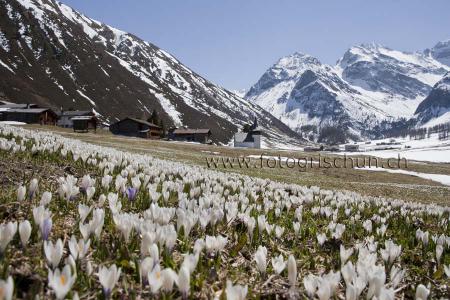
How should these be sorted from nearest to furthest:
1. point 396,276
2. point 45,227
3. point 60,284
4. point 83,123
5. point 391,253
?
1. point 60,284
2. point 45,227
3. point 396,276
4. point 391,253
5. point 83,123

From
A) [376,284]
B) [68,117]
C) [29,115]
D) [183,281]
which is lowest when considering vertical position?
[376,284]

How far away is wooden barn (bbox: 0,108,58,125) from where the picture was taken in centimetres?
10931

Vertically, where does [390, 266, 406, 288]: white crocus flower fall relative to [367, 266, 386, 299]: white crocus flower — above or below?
below

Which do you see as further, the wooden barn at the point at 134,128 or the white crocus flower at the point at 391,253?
the wooden barn at the point at 134,128

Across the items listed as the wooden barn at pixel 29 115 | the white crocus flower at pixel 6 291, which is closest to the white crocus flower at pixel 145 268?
the white crocus flower at pixel 6 291

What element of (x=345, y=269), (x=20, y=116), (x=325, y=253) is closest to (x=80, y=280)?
(x=345, y=269)

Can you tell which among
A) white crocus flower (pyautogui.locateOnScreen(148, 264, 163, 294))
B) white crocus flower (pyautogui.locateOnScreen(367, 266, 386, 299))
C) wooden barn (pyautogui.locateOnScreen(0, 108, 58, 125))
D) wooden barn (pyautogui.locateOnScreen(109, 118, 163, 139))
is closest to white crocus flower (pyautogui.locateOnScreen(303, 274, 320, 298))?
white crocus flower (pyautogui.locateOnScreen(367, 266, 386, 299))

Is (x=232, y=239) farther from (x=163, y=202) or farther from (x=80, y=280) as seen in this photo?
(x=80, y=280)

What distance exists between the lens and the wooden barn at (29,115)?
10931cm

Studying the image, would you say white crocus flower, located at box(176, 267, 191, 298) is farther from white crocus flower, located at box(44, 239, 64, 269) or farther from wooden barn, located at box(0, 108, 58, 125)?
wooden barn, located at box(0, 108, 58, 125)

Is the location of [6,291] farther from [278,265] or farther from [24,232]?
[278,265]

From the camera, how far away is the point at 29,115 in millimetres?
110125

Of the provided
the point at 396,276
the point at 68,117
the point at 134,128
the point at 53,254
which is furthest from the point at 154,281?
the point at 68,117

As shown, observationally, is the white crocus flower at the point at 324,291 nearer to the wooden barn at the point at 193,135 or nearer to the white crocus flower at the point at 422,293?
the white crocus flower at the point at 422,293
